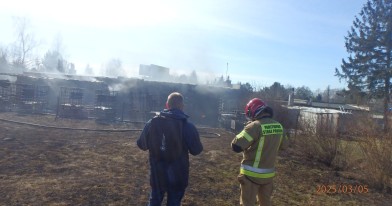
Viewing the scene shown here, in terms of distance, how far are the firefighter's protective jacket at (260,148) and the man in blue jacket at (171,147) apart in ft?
2.10

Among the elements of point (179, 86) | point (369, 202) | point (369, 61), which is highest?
point (369, 61)

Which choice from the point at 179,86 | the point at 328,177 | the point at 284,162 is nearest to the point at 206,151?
the point at 284,162

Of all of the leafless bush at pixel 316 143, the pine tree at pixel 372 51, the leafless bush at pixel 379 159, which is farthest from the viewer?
the pine tree at pixel 372 51

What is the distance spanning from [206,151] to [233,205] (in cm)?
568

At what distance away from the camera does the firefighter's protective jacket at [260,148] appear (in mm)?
4660

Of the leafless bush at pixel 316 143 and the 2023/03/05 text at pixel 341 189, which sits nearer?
the 2023/03/05 text at pixel 341 189

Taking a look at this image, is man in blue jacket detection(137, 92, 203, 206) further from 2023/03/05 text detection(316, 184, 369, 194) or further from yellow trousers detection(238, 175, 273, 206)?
2023/03/05 text detection(316, 184, 369, 194)

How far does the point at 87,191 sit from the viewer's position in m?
6.49

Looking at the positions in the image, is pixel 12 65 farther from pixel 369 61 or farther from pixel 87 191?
pixel 87 191

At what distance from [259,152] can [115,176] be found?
13.5 feet

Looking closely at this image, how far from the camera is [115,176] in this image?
7.76 m

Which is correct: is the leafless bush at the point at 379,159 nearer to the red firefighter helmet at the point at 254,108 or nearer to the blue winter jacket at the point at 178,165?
the red firefighter helmet at the point at 254,108

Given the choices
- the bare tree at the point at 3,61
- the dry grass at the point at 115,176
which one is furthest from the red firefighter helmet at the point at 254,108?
the bare tree at the point at 3,61

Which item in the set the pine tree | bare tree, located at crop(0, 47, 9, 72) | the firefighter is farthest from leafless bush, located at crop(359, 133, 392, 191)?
bare tree, located at crop(0, 47, 9, 72)
